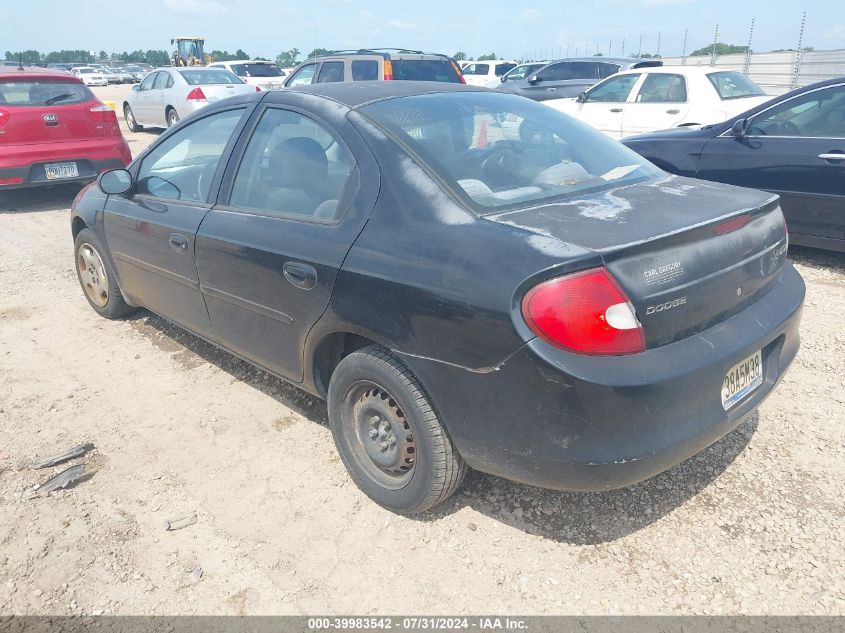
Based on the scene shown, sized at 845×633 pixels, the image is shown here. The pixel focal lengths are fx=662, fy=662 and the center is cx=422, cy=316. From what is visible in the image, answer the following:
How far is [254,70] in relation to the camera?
2031 cm

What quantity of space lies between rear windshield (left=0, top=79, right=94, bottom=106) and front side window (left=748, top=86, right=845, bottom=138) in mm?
7915

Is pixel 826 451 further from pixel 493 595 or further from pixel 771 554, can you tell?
pixel 493 595

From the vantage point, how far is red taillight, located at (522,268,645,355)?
2035mm

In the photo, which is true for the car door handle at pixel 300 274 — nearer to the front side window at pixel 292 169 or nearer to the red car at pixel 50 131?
the front side window at pixel 292 169

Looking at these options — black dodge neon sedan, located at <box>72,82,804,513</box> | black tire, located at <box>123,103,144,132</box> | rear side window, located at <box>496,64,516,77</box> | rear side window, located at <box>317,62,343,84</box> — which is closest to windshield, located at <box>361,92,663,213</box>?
black dodge neon sedan, located at <box>72,82,804,513</box>

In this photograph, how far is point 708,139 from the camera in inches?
240

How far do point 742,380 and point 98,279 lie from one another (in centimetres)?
423

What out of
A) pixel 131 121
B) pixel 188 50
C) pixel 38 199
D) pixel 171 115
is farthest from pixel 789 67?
pixel 188 50

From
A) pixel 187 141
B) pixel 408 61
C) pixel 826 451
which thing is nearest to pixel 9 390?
pixel 187 141

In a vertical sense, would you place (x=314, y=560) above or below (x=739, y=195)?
below

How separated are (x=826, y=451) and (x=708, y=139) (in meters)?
3.88

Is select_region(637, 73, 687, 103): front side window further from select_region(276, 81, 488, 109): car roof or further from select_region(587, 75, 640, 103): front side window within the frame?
select_region(276, 81, 488, 109): car roof

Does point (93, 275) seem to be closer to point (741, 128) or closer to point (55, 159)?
point (55, 159)

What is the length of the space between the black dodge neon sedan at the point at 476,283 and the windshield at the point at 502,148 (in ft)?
0.04
